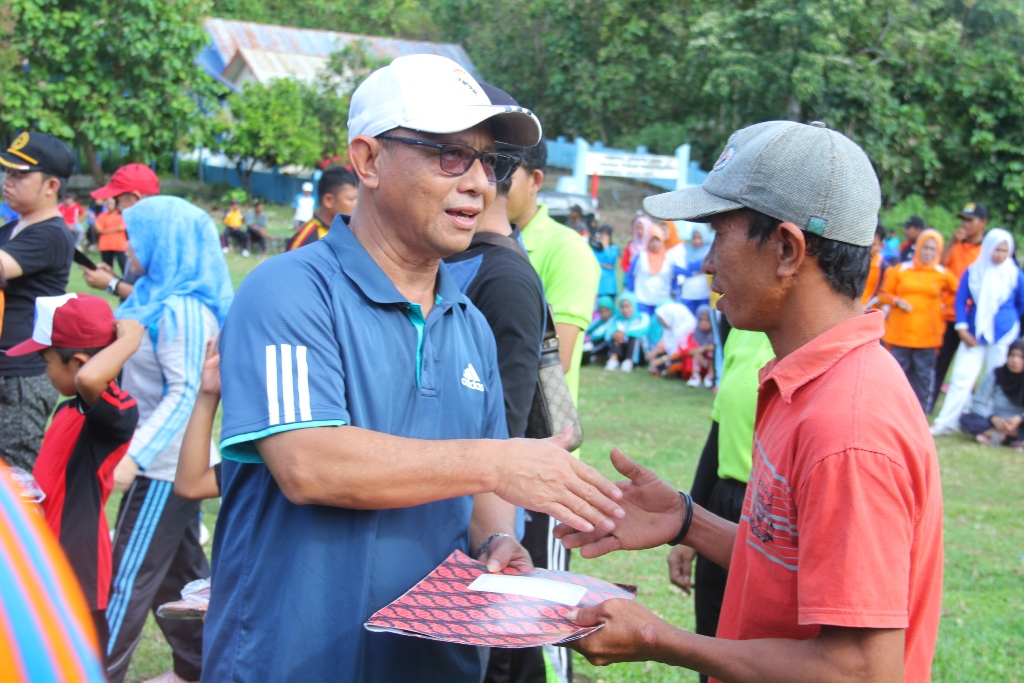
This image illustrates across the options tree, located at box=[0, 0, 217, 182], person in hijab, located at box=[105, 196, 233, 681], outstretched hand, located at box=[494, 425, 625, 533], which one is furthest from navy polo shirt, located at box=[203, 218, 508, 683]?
tree, located at box=[0, 0, 217, 182]

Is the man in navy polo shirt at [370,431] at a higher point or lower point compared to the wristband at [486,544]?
higher

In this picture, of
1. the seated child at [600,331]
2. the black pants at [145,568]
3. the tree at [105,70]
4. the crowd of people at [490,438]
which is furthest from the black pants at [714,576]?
the tree at [105,70]

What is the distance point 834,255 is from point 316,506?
1.24 meters

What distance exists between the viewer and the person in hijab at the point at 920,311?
34.7ft

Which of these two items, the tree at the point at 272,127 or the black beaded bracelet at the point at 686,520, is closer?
the black beaded bracelet at the point at 686,520

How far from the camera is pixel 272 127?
32375 millimetres

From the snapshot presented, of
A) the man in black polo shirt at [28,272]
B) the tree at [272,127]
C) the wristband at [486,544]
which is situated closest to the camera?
the wristband at [486,544]

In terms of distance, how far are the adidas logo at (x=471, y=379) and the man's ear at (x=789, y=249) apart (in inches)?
30.3

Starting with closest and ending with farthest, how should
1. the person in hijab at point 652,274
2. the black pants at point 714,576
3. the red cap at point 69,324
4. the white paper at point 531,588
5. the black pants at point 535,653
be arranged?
the white paper at point 531,588
the black pants at point 535,653
the black pants at point 714,576
the red cap at point 69,324
the person in hijab at point 652,274

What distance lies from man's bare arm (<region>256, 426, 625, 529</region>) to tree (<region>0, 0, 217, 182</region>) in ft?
94.5

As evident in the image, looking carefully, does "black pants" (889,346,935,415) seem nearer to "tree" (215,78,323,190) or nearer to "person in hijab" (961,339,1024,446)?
"person in hijab" (961,339,1024,446)

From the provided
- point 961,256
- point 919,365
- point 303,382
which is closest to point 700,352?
point 919,365

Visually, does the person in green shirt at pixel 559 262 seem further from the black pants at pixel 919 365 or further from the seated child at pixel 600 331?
the seated child at pixel 600 331

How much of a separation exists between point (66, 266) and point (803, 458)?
4.43 metres
